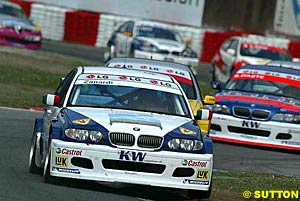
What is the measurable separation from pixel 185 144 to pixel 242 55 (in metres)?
19.8

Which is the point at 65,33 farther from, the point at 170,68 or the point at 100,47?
the point at 170,68

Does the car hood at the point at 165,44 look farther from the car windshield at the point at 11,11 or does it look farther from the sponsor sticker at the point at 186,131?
the sponsor sticker at the point at 186,131

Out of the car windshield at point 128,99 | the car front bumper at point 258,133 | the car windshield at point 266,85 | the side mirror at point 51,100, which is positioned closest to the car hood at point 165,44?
the car windshield at point 266,85

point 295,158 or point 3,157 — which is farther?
point 295,158

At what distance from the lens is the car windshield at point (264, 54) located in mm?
31141

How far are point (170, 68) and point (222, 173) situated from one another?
394cm

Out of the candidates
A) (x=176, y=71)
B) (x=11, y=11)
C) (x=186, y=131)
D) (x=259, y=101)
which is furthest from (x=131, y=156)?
(x=11, y=11)

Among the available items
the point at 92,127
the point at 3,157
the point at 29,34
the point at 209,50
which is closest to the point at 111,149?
the point at 92,127

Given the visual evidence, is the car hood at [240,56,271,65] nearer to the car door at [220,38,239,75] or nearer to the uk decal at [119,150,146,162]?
the car door at [220,38,239,75]

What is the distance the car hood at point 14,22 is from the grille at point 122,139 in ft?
72.3

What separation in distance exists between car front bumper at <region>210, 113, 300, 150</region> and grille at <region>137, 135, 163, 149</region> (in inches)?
272

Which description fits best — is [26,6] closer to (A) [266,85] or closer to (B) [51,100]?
(A) [266,85]

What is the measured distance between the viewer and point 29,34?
33.7m

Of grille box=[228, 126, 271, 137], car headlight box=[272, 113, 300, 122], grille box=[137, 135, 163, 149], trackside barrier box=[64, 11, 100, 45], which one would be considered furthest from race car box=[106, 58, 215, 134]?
trackside barrier box=[64, 11, 100, 45]
